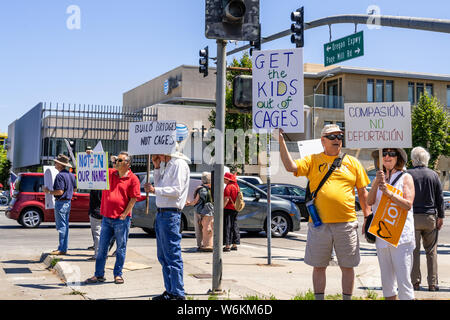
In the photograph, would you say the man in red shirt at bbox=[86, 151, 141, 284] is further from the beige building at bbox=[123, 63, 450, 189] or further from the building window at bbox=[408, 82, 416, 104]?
the building window at bbox=[408, 82, 416, 104]

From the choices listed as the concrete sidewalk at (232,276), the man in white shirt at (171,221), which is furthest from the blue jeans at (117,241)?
the man in white shirt at (171,221)

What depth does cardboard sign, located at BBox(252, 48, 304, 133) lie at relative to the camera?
773 centimetres

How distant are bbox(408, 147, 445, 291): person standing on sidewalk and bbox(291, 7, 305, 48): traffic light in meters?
6.52

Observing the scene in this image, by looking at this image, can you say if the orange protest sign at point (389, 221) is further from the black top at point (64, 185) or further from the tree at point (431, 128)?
the tree at point (431, 128)

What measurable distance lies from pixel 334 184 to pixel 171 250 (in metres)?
2.13

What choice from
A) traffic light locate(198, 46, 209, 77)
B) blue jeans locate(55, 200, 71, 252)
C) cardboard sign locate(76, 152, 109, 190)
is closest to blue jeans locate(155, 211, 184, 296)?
cardboard sign locate(76, 152, 109, 190)

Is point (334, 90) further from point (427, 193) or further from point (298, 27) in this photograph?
point (427, 193)

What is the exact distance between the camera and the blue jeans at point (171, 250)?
6648mm

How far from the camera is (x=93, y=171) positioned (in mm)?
9203

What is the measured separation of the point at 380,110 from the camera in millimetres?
7285

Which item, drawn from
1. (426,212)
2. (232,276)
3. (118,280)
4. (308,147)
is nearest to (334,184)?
(426,212)

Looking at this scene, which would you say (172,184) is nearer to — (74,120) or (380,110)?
(380,110)

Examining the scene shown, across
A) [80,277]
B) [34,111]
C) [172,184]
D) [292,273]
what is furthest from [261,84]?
[34,111]

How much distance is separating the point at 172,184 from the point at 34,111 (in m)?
38.5
